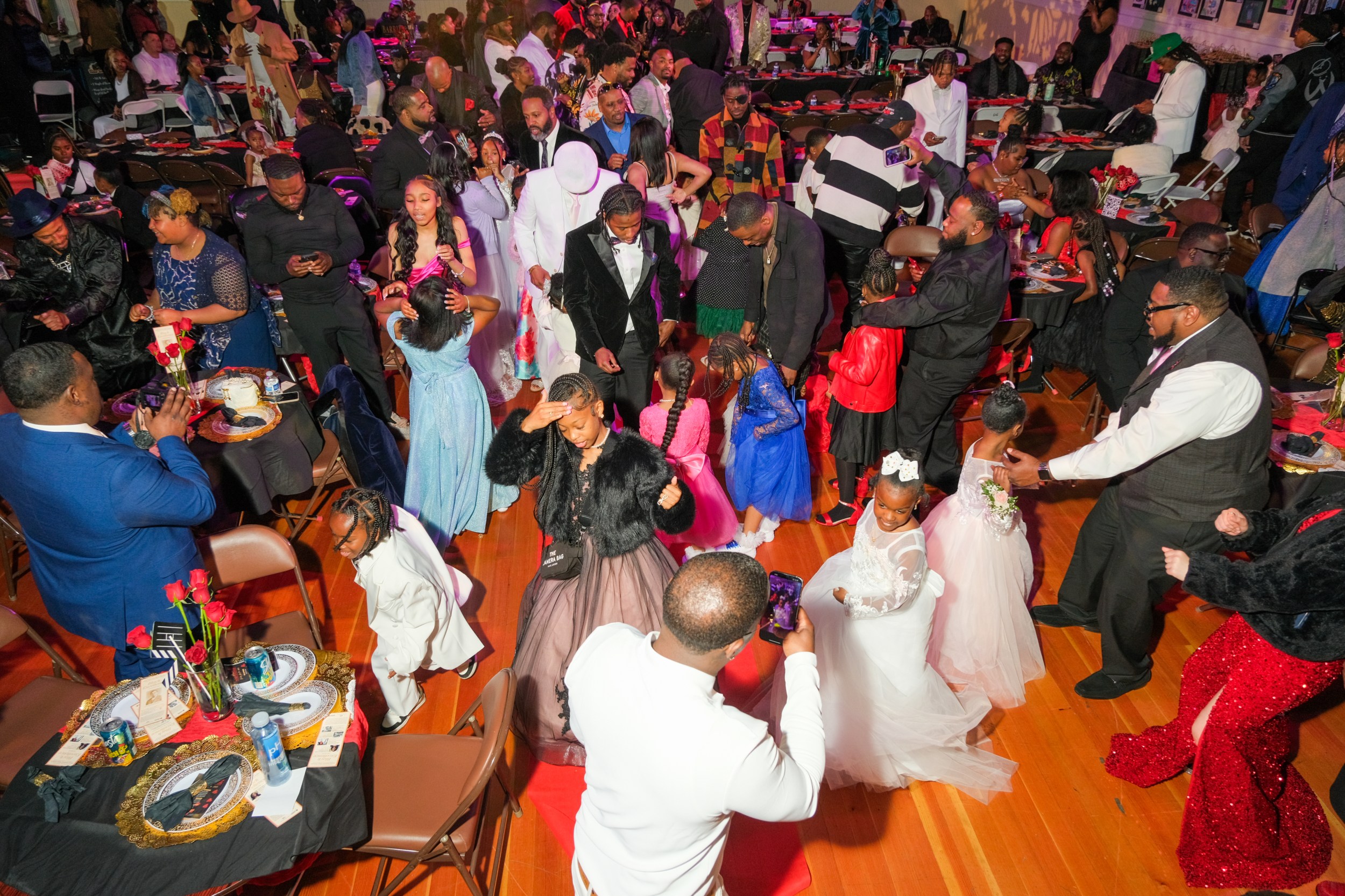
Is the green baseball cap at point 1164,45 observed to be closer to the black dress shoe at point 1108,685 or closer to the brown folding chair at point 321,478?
the black dress shoe at point 1108,685

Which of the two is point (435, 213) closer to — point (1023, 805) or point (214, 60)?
point (1023, 805)

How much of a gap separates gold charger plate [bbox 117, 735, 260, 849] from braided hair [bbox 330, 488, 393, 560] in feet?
2.59

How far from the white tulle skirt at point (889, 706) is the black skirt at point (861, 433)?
1.39m

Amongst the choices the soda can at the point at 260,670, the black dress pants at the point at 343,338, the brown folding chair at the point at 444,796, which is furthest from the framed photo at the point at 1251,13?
the soda can at the point at 260,670

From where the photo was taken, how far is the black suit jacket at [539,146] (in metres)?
5.75

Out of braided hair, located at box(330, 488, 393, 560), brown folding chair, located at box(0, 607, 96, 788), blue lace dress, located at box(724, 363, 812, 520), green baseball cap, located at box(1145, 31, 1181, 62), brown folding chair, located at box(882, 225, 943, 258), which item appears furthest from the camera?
green baseball cap, located at box(1145, 31, 1181, 62)

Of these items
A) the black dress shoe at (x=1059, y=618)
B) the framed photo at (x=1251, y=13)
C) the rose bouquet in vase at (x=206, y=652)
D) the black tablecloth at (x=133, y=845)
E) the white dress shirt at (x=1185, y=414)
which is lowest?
the black dress shoe at (x=1059, y=618)

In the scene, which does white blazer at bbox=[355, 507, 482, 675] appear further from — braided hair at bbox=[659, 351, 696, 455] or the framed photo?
the framed photo

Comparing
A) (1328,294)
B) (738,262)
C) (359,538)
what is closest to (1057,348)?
(1328,294)

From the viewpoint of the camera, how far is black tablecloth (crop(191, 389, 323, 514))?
4.14 metres

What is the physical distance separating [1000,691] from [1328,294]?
4.06m

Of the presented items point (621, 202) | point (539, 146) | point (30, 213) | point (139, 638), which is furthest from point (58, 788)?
point (539, 146)

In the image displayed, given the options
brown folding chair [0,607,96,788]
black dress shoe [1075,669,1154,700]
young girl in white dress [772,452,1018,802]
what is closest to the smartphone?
young girl in white dress [772,452,1018,802]

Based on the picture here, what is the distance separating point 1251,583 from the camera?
2.78 metres
